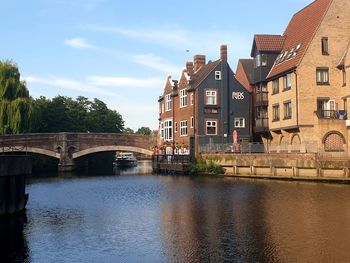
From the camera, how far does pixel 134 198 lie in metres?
37.9

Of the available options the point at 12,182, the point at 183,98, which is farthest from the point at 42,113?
the point at 12,182

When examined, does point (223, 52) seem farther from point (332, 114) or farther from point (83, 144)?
point (83, 144)

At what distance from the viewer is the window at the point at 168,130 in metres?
76.1

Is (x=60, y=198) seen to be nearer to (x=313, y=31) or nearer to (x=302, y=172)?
(x=302, y=172)

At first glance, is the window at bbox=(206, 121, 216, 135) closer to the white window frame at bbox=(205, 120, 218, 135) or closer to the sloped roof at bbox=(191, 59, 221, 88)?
the white window frame at bbox=(205, 120, 218, 135)

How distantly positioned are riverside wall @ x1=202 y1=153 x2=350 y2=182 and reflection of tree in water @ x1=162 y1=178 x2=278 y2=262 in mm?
12114

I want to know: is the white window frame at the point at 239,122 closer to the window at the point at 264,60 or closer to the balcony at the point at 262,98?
the balcony at the point at 262,98

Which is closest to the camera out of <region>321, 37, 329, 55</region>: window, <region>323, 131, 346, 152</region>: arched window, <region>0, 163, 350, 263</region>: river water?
<region>0, 163, 350, 263</region>: river water

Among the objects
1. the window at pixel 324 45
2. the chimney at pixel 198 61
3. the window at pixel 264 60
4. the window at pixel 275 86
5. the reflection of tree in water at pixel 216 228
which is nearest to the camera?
the reflection of tree in water at pixel 216 228

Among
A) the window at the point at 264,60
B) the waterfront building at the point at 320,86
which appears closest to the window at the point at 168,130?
the window at the point at 264,60

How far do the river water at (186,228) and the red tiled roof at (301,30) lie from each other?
21.9 m

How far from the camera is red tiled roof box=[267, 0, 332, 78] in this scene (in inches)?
2186

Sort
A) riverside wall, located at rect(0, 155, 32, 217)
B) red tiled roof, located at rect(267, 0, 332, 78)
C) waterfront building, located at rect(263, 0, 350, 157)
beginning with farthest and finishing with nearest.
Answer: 1. red tiled roof, located at rect(267, 0, 332, 78)
2. waterfront building, located at rect(263, 0, 350, 157)
3. riverside wall, located at rect(0, 155, 32, 217)

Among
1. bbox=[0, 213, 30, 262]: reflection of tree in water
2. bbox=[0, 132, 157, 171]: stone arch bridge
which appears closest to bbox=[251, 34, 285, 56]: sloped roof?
bbox=[0, 132, 157, 171]: stone arch bridge
